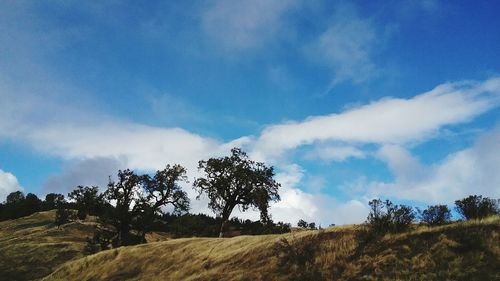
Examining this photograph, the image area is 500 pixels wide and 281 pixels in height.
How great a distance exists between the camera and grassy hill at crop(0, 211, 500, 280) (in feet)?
53.6

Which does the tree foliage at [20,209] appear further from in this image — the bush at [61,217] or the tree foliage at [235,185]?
the tree foliage at [235,185]

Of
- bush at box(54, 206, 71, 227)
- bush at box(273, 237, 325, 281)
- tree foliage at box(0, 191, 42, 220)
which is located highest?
tree foliage at box(0, 191, 42, 220)

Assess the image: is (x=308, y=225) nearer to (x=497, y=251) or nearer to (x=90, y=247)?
(x=90, y=247)

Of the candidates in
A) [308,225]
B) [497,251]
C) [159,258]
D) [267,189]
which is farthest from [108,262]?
[308,225]

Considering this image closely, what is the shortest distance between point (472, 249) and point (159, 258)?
69.1ft

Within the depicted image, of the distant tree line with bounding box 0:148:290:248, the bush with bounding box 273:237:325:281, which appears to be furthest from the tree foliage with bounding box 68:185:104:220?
the bush with bounding box 273:237:325:281

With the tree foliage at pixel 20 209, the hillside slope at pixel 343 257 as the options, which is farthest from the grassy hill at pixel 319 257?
the tree foliage at pixel 20 209

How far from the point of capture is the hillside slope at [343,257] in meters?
16.2

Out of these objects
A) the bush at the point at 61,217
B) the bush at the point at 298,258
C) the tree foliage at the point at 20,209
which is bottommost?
the bush at the point at 298,258

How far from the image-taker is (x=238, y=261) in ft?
77.5

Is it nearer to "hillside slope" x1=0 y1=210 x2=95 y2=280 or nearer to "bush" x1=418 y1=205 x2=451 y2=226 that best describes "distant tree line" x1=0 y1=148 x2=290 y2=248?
"hillside slope" x1=0 y1=210 x2=95 y2=280

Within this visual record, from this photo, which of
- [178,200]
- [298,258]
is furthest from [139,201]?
[298,258]

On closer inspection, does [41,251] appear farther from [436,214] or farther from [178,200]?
[436,214]

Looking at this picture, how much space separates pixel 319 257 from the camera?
20062mm
